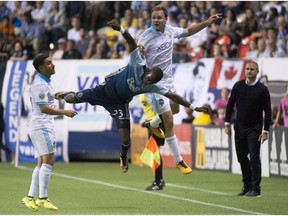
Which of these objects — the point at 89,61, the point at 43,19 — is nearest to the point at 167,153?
the point at 89,61

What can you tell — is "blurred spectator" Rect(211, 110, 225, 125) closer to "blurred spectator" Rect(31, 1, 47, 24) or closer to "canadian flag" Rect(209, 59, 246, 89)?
"canadian flag" Rect(209, 59, 246, 89)

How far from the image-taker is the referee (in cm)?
1689

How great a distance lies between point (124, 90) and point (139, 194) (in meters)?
3.07

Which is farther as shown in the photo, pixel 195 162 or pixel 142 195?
pixel 195 162

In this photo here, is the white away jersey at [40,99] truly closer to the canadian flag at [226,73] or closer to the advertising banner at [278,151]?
the advertising banner at [278,151]

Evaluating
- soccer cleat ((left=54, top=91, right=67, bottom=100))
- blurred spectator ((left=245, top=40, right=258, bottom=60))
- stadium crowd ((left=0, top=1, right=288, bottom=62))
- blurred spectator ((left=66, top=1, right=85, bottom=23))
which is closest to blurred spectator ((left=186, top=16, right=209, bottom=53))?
stadium crowd ((left=0, top=1, right=288, bottom=62))

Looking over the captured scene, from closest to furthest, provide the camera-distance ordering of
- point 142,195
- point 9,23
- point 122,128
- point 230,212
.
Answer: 1. point 230,212
2. point 122,128
3. point 142,195
4. point 9,23

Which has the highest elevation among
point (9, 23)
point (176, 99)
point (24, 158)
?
point (9, 23)

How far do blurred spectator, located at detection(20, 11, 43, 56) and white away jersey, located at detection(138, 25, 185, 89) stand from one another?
13505mm

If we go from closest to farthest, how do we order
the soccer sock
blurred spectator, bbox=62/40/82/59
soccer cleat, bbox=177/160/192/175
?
the soccer sock, soccer cleat, bbox=177/160/192/175, blurred spectator, bbox=62/40/82/59

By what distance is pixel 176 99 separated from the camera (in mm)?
15469

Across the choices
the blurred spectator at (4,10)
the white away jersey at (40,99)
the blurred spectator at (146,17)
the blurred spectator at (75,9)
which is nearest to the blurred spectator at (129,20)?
the blurred spectator at (146,17)

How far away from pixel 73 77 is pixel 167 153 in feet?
11.7

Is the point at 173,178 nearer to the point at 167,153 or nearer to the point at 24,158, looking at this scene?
the point at 167,153
